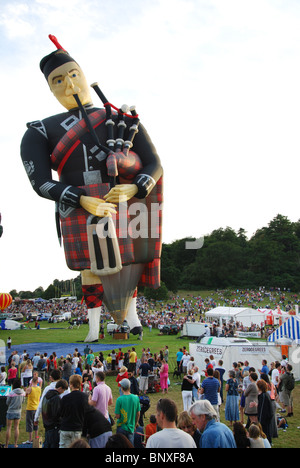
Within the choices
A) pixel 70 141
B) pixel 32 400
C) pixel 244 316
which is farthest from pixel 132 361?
pixel 244 316

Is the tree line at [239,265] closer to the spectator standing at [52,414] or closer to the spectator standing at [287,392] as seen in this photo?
the spectator standing at [287,392]

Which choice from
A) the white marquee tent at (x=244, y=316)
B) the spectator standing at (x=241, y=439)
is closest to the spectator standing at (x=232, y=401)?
the spectator standing at (x=241, y=439)

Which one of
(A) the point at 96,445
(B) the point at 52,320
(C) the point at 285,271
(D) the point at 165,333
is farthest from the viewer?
(C) the point at 285,271

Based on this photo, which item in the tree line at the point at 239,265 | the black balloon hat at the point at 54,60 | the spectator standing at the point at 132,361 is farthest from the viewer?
the tree line at the point at 239,265

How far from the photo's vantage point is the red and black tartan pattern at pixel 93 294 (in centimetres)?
1307

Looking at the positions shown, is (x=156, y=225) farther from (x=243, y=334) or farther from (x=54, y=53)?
(x=243, y=334)

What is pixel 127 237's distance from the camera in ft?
42.0

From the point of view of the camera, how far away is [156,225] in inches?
535

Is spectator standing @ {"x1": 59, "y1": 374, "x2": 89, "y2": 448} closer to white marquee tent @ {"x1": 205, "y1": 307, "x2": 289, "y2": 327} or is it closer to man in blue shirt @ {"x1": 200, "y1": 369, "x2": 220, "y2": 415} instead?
man in blue shirt @ {"x1": 200, "y1": 369, "x2": 220, "y2": 415}

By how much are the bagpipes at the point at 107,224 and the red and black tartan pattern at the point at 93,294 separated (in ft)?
2.90

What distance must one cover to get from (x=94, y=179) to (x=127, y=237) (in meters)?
1.83

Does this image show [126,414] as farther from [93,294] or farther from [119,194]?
[93,294]
